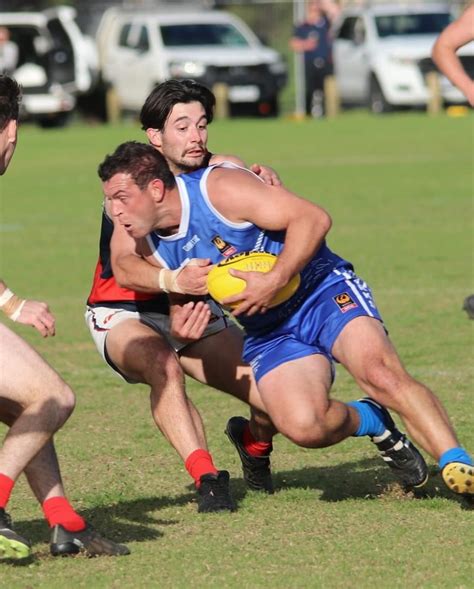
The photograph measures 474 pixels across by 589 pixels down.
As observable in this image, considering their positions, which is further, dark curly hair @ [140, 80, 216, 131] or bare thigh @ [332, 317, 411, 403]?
dark curly hair @ [140, 80, 216, 131]

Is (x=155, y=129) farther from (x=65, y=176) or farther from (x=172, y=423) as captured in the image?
(x=65, y=176)

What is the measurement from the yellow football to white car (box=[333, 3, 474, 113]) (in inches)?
923

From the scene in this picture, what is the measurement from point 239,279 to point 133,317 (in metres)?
0.83

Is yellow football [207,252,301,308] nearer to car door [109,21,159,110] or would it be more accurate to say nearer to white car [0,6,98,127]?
car door [109,21,159,110]

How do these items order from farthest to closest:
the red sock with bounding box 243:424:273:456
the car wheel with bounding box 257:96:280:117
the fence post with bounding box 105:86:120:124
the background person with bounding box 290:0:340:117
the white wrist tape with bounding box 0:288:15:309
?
the fence post with bounding box 105:86:120:124
the car wheel with bounding box 257:96:280:117
the background person with bounding box 290:0:340:117
the red sock with bounding box 243:424:273:456
the white wrist tape with bounding box 0:288:15:309

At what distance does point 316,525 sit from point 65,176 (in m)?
16.0

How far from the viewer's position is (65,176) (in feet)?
70.6

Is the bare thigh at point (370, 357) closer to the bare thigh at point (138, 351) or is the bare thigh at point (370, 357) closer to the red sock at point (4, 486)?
the bare thigh at point (138, 351)

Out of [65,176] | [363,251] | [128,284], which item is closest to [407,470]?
[128,284]

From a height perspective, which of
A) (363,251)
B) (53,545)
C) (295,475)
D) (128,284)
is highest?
(128,284)

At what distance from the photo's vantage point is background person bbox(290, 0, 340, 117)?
99.7ft

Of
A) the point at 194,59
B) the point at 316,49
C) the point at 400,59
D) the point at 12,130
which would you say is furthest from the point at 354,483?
the point at 316,49

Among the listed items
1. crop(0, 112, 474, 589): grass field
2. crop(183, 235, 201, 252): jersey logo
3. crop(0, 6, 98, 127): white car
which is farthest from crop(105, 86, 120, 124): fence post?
crop(183, 235, 201, 252): jersey logo

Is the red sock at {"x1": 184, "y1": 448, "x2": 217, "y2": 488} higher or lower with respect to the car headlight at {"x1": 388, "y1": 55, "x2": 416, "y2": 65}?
higher
